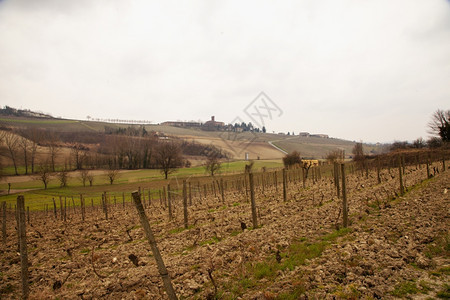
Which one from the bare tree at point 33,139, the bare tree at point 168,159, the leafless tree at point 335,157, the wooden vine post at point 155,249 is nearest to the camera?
the wooden vine post at point 155,249

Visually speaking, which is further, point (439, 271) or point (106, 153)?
point (106, 153)

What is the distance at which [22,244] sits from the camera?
5.61 m

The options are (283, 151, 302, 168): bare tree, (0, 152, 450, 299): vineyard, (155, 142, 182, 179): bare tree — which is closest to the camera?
(0, 152, 450, 299): vineyard

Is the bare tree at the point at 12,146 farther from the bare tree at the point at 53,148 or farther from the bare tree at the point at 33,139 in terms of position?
the bare tree at the point at 53,148

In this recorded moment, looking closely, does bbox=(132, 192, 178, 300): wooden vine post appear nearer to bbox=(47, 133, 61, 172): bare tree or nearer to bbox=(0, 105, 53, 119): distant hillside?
bbox=(47, 133, 61, 172): bare tree

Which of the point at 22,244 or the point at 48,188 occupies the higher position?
the point at 22,244

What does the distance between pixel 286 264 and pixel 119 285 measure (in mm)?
3842

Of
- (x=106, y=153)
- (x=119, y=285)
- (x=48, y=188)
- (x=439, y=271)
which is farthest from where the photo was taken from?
(x=106, y=153)

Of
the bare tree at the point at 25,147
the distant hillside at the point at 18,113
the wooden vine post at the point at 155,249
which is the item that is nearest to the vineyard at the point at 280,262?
the wooden vine post at the point at 155,249

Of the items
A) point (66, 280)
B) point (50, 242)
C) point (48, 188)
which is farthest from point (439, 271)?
point (48, 188)

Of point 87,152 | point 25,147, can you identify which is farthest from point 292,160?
point 25,147

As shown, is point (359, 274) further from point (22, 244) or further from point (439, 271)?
point (22, 244)

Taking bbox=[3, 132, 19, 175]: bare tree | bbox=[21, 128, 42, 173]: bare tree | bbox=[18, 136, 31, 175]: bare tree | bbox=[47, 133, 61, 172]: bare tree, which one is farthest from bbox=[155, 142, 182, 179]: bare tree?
bbox=[3, 132, 19, 175]: bare tree

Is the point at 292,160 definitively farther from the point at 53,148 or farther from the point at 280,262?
the point at 53,148
